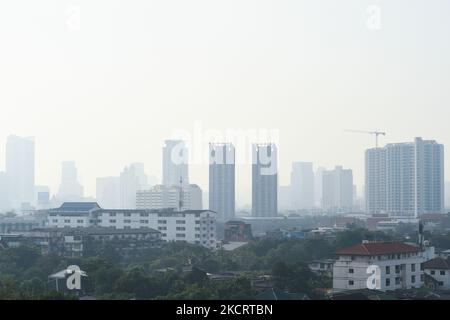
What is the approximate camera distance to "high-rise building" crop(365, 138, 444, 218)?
77.3 ft

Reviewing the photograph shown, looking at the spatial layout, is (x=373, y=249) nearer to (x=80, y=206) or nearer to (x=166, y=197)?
(x=80, y=206)

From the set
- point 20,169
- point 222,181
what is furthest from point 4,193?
point 222,181

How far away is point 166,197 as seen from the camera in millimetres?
20531

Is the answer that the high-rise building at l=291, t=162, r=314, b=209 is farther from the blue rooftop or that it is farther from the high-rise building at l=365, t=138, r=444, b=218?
the blue rooftop

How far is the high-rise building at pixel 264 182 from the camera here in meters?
19.2

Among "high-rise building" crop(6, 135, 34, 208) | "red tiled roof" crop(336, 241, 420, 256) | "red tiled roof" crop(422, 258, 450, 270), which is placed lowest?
"red tiled roof" crop(422, 258, 450, 270)

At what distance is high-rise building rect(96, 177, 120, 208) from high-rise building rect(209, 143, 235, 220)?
5030mm

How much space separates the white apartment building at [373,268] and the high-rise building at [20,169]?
1658 centimetres

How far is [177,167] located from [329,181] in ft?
30.0

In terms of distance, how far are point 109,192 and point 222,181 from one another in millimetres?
6560

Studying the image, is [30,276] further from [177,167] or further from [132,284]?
[177,167]
